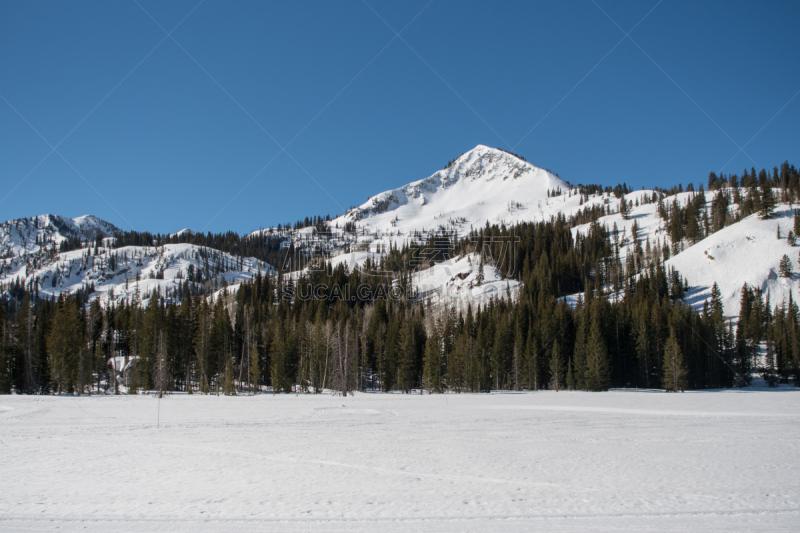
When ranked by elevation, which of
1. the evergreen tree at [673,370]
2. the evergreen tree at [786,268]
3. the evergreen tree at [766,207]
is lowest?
the evergreen tree at [673,370]

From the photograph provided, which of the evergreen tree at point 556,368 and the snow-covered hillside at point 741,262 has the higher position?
the snow-covered hillside at point 741,262

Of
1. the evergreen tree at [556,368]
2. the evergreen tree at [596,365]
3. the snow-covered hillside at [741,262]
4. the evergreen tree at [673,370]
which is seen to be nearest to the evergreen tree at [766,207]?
the snow-covered hillside at [741,262]

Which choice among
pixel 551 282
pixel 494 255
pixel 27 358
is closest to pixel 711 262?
pixel 551 282

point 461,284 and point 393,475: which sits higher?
point 461,284

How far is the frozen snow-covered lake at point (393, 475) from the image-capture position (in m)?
9.63

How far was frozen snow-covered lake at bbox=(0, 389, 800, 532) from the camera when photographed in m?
9.63

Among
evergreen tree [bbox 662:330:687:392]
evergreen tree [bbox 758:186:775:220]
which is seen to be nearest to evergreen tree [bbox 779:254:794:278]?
evergreen tree [bbox 758:186:775:220]

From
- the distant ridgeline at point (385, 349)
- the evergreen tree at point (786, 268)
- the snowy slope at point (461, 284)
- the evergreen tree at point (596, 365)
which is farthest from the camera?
the snowy slope at point (461, 284)

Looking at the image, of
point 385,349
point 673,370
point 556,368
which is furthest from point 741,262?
point 385,349

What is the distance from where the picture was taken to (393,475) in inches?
517

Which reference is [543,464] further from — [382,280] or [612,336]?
[382,280]

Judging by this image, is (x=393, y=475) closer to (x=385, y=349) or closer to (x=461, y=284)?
(x=385, y=349)

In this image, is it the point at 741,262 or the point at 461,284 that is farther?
the point at 461,284

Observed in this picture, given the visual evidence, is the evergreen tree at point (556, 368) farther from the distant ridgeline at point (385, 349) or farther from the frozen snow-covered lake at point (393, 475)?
the frozen snow-covered lake at point (393, 475)
